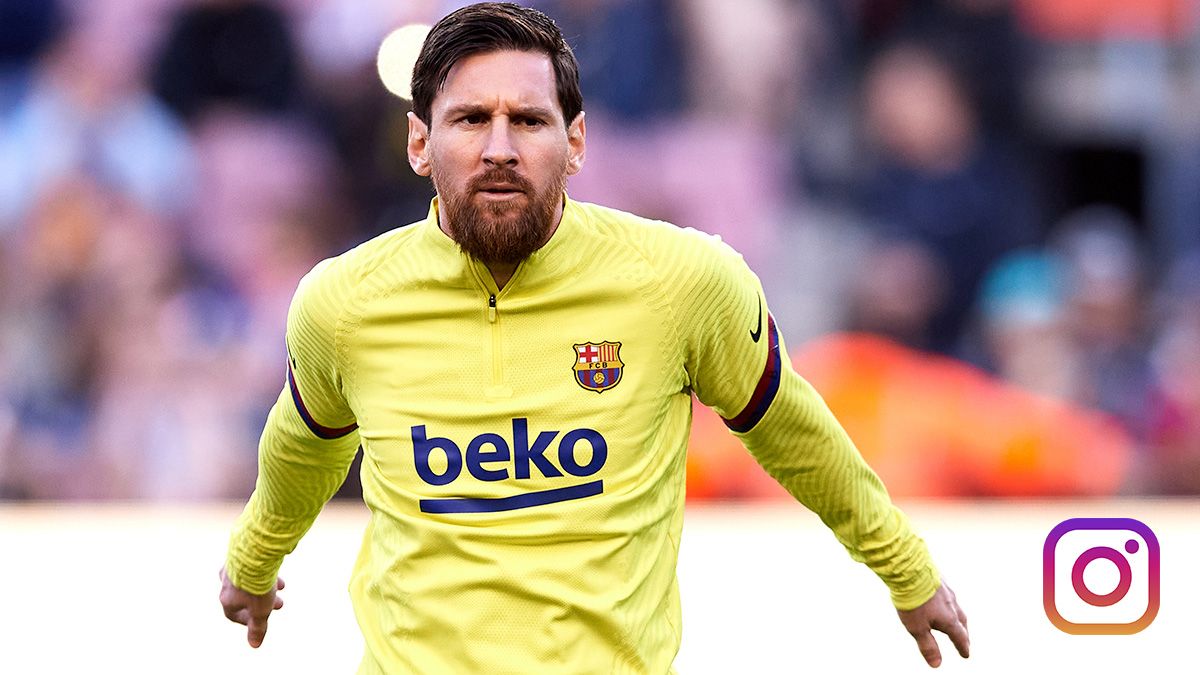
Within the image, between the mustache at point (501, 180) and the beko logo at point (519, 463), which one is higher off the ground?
the mustache at point (501, 180)

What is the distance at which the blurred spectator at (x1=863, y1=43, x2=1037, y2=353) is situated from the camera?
793cm

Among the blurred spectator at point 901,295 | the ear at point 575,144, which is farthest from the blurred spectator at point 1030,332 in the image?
the ear at point 575,144

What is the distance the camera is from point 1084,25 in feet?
26.5

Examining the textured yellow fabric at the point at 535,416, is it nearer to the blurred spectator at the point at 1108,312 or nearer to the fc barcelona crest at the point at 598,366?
the fc barcelona crest at the point at 598,366

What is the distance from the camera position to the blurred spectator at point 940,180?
7.93 meters

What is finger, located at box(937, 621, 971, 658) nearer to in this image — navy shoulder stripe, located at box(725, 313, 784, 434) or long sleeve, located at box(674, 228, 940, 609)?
long sleeve, located at box(674, 228, 940, 609)

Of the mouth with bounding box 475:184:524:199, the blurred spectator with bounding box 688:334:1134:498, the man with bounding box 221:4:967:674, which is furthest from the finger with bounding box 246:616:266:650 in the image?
the blurred spectator with bounding box 688:334:1134:498

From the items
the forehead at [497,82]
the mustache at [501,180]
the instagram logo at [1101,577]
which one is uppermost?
the forehead at [497,82]

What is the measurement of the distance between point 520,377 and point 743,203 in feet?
17.7

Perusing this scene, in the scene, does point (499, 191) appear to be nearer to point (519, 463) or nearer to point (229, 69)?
point (519, 463)

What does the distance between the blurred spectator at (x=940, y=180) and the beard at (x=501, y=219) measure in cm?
546

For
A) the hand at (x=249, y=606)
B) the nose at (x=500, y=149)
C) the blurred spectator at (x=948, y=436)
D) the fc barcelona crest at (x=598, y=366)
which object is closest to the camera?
the nose at (x=500, y=149)

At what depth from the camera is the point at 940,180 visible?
797 cm

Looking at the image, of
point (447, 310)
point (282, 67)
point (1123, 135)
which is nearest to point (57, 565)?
point (282, 67)
